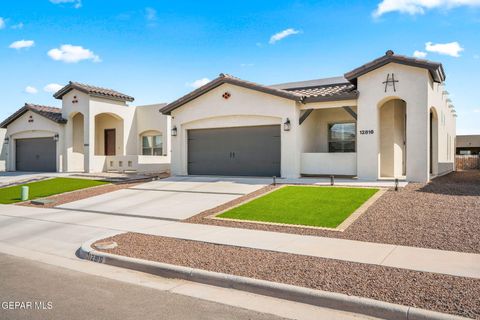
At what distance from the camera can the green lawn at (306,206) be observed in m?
10.4

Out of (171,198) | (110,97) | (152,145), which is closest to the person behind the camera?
(171,198)

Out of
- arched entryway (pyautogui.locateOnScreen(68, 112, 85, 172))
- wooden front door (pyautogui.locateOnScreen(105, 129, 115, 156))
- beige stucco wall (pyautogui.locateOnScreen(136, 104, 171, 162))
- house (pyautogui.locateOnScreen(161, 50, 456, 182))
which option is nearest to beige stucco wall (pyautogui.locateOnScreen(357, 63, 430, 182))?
house (pyautogui.locateOnScreen(161, 50, 456, 182))

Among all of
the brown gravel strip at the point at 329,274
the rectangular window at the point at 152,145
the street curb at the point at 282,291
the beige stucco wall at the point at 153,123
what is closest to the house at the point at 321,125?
the beige stucco wall at the point at 153,123

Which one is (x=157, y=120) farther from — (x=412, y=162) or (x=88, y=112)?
(x=412, y=162)

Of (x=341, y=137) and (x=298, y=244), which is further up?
(x=341, y=137)

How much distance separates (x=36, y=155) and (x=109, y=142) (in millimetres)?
5161

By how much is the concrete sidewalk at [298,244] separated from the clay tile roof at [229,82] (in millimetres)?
8855

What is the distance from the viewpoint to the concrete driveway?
12453mm

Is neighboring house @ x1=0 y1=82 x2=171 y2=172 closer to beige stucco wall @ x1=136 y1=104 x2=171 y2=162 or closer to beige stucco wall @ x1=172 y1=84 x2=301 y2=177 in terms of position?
beige stucco wall @ x1=136 y1=104 x2=171 y2=162

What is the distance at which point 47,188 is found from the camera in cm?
1866

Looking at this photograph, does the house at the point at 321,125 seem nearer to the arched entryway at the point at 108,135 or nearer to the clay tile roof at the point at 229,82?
the clay tile roof at the point at 229,82

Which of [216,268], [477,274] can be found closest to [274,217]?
[216,268]

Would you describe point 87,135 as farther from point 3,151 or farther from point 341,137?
point 341,137

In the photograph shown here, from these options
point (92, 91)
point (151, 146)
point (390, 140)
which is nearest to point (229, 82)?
point (390, 140)
